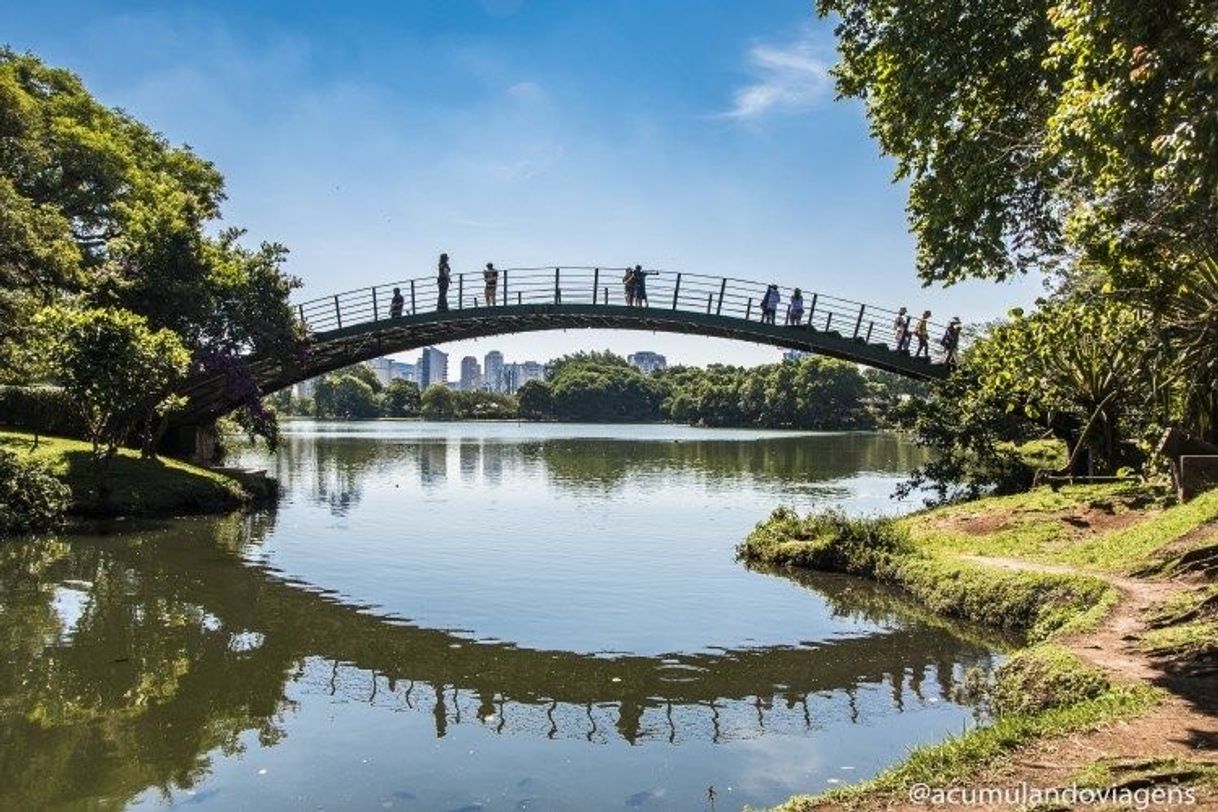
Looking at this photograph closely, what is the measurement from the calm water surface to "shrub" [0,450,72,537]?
4.15ft

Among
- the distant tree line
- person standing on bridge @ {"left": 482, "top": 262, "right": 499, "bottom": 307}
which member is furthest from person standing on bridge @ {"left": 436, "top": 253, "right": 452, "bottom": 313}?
→ the distant tree line

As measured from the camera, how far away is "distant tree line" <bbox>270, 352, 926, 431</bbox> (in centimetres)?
11888

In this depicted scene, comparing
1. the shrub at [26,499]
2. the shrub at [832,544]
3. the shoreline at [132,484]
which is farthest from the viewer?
the shoreline at [132,484]

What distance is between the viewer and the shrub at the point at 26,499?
20828 mm

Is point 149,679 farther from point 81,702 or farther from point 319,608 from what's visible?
point 319,608

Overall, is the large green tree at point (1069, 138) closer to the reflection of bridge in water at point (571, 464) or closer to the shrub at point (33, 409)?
the reflection of bridge in water at point (571, 464)

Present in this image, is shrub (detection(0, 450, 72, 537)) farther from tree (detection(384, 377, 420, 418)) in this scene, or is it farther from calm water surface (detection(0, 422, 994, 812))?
tree (detection(384, 377, 420, 418))

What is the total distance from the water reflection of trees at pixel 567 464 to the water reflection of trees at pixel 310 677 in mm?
14073

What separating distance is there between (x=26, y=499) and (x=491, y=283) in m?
14.5

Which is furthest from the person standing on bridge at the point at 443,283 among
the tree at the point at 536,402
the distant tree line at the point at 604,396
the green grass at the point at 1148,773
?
the tree at the point at 536,402

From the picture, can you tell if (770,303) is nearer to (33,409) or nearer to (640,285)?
(640,285)

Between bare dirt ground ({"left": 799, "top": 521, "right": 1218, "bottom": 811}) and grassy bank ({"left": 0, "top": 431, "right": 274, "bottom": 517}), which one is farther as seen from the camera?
grassy bank ({"left": 0, "top": 431, "right": 274, "bottom": 517})

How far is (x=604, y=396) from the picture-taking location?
154 m

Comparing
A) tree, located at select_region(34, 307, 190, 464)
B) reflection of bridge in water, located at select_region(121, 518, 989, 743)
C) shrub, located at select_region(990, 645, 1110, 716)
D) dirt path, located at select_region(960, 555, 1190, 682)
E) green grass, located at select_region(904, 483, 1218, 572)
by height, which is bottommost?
reflection of bridge in water, located at select_region(121, 518, 989, 743)
